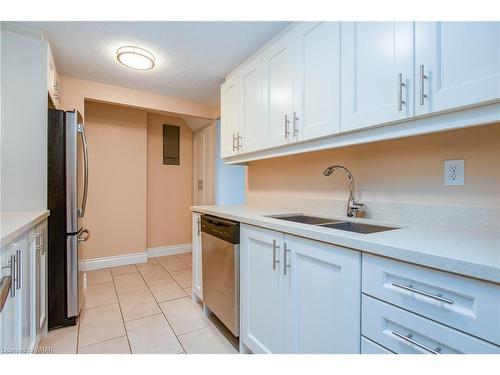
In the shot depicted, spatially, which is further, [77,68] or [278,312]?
[77,68]

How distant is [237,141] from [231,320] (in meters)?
1.45

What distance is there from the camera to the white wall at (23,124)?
1.80m

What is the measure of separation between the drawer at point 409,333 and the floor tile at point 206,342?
3.60ft

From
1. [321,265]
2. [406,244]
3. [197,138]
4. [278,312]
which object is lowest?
[278,312]

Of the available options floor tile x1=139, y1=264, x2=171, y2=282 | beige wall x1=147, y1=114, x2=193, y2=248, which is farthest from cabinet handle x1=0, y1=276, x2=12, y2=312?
beige wall x1=147, y1=114, x2=193, y2=248

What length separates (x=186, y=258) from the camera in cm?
375

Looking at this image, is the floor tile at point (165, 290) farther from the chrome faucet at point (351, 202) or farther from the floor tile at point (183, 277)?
the chrome faucet at point (351, 202)

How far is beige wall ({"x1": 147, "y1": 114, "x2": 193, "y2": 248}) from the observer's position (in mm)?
3811

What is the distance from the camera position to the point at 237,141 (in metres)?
2.27

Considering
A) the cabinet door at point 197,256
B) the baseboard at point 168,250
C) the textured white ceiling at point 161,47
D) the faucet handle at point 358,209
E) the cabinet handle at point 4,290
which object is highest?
the textured white ceiling at point 161,47

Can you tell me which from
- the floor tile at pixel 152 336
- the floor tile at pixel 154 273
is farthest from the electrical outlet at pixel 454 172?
the floor tile at pixel 154 273

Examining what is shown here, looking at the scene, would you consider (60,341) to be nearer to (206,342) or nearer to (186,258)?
(206,342)
